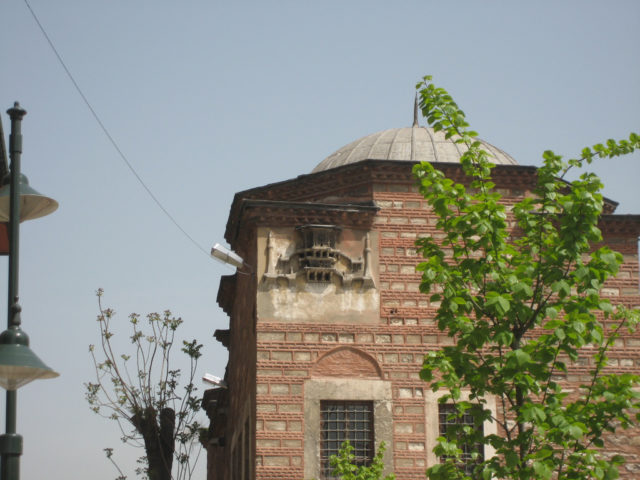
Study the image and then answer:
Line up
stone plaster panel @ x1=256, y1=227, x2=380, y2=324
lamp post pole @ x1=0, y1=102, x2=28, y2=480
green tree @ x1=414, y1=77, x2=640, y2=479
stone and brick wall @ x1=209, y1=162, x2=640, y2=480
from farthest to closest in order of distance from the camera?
stone plaster panel @ x1=256, y1=227, x2=380, y2=324, stone and brick wall @ x1=209, y1=162, x2=640, y2=480, green tree @ x1=414, y1=77, x2=640, y2=479, lamp post pole @ x1=0, y1=102, x2=28, y2=480

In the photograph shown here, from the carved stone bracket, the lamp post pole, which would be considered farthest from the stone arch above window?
the lamp post pole

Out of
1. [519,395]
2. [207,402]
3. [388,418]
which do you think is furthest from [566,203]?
[207,402]

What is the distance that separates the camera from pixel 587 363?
19062 millimetres

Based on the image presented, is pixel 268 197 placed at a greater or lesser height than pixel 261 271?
greater

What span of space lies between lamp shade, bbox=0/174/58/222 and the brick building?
8280 mm

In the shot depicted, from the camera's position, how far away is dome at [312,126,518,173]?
22719 mm

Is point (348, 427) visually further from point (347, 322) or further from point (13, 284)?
point (13, 284)

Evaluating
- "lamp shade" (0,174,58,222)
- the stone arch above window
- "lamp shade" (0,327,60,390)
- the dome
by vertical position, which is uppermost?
the dome

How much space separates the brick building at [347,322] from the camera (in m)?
18.0

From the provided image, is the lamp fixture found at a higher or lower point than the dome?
lower

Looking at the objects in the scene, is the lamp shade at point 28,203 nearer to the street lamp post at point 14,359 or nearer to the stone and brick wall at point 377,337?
the street lamp post at point 14,359

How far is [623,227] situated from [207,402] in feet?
43.1

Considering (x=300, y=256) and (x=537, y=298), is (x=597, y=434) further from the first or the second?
(x=300, y=256)

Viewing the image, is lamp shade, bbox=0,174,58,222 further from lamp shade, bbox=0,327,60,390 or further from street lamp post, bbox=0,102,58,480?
lamp shade, bbox=0,327,60,390
